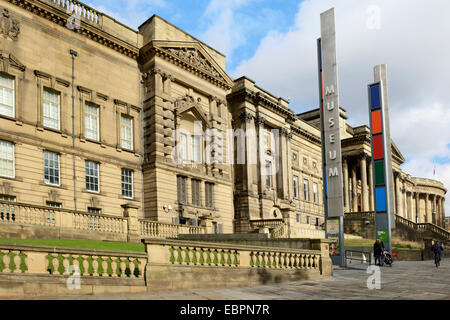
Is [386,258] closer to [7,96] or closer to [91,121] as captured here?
[91,121]

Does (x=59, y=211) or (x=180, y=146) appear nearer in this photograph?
(x=59, y=211)

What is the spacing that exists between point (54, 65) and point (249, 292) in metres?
24.6

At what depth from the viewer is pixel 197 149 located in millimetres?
44156

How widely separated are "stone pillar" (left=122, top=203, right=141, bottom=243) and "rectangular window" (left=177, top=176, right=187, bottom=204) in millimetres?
11307

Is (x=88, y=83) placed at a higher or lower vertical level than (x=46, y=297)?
higher

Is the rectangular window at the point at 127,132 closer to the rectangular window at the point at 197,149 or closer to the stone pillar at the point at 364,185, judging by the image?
the rectangular window at the point at 197,149

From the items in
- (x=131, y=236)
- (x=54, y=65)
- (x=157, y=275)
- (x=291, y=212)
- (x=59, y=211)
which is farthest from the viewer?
(x=291, y=212)

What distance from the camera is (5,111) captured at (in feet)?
97.9

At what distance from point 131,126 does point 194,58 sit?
9.77 meters

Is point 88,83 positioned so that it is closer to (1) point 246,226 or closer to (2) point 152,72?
(2) point 152,72

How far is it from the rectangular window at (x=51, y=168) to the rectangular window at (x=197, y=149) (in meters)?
14.3

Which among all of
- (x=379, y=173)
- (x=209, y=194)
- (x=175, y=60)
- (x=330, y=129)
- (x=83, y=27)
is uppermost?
(x=83, y=27)

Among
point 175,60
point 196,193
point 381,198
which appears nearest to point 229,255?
point 381,198

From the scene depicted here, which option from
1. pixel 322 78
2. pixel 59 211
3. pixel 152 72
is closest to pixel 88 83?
pixel 152 72
